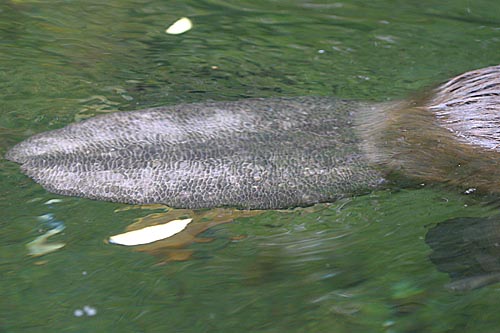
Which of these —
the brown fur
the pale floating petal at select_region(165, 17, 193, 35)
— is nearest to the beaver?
the brown fur

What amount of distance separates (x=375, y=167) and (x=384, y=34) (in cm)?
207

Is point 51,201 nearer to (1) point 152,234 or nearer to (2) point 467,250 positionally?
(1) point 152,234

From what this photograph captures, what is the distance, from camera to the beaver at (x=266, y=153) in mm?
2834

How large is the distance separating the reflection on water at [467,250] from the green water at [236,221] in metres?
0.04

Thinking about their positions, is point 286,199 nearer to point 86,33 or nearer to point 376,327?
point 376,327

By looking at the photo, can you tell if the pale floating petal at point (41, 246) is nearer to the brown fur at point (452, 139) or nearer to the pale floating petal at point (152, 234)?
the pale floating petal at point (152, 234)

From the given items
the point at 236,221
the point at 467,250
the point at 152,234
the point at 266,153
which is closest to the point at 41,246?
the point at 152,234

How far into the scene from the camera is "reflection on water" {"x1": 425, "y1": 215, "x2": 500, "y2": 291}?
241 centimetres

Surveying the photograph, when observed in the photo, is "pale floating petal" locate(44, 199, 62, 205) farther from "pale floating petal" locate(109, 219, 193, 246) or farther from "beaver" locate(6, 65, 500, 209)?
"pale floating petal" locate(109, 219, 193, 246)

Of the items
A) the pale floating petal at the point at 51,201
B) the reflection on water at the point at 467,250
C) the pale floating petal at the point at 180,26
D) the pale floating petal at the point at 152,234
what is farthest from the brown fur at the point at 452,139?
the pale floating petal at the point at 180,26

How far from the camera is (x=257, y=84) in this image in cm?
411

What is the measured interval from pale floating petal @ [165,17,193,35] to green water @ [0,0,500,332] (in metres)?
0.06

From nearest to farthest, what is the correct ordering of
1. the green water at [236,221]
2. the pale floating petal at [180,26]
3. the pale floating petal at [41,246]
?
the green water at [236,221], the pale floating petal at [41,246], the pale floating petal at [180,26]

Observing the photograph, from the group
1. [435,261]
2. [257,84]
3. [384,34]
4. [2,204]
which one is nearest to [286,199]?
[435,261]
